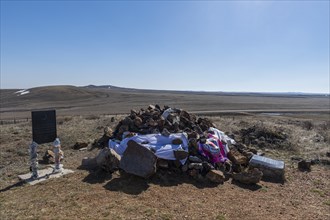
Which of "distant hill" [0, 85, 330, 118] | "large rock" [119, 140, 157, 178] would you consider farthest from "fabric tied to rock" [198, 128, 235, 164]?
"distant hill" [0, 85, 330, 118]

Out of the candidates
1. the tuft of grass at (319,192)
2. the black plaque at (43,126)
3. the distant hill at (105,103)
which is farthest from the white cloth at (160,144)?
the distant hill at (105,103)

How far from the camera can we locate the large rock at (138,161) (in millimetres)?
8609

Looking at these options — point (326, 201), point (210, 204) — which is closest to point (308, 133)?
point (326, 201)

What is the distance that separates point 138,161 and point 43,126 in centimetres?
332

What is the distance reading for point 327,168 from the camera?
12.1 meters

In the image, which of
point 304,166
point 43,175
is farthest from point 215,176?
point 43,175

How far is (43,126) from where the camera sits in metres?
9.48

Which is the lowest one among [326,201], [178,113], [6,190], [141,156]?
[326,201]

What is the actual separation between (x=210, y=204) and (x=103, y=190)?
9.08 feet

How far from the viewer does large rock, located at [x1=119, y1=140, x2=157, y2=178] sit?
339 inches

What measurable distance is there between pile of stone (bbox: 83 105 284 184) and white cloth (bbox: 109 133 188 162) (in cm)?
23

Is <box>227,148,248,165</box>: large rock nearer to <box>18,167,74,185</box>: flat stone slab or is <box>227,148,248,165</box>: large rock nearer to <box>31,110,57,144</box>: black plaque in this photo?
<box>18,167,74,185</box>: flat stone slab

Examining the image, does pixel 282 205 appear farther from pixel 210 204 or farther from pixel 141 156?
pixel 141 156

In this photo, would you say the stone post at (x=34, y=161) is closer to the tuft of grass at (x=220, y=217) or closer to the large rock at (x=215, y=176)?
the large rock at (x=215, y=176)
